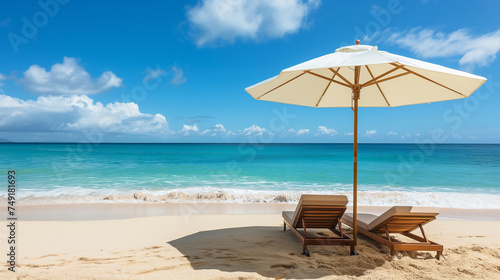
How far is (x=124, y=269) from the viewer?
10.5 ft

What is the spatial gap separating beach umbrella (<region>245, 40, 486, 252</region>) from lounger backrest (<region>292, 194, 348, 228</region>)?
0.75ft

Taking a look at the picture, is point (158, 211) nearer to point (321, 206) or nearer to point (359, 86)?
point (321, 206)

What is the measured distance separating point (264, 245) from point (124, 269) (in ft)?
5.93

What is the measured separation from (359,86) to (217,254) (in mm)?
2830

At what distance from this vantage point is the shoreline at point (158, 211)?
6504 millimetres

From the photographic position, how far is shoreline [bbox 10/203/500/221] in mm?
6504


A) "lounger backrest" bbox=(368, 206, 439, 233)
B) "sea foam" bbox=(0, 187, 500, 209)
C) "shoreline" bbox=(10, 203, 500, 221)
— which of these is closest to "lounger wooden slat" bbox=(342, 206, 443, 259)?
"lounger backrest" bbox=(368, 206, 439, 233)

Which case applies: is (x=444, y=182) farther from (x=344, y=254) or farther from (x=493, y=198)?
(x=344, y=254)

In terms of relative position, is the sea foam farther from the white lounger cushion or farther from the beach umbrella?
the beach umbrella

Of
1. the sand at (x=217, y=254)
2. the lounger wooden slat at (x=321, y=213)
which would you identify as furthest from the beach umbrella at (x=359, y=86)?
the sand at (x=217, y=254)

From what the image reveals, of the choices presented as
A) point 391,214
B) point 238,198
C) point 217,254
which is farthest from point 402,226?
point 238,198

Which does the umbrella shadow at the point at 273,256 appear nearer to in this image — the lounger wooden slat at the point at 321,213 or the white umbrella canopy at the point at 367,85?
the lounger wooden slat at the point at 321,213

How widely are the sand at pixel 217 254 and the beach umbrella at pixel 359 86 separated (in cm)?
74

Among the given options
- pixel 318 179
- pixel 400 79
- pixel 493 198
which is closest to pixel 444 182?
pixel 493 198
